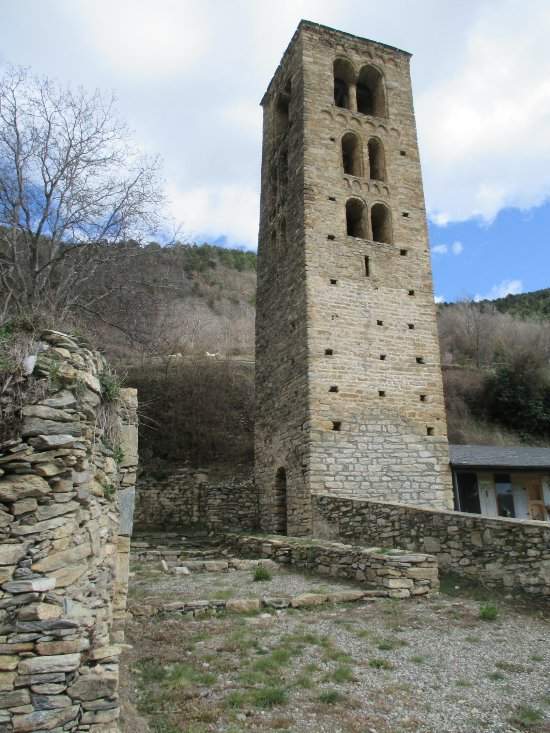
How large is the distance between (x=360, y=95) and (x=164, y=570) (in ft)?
52.6

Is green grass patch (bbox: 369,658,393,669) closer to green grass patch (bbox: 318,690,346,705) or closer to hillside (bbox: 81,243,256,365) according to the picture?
green grass patch (bbox: 318,690,346,705)

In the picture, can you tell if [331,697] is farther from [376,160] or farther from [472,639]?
[376,160]

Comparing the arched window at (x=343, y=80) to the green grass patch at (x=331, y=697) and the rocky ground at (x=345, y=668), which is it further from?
the green grass patch at (x=331, y=697)

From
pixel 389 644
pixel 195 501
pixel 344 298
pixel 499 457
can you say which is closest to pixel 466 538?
pixel 389 644

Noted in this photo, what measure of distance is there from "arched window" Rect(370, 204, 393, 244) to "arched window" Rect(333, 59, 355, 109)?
360 cm

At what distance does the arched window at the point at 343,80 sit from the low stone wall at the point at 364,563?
43.3ft

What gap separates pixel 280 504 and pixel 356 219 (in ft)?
27.3

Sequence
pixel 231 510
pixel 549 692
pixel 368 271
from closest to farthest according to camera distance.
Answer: pixel 549 692, pixel 368 271, pixel 231 510

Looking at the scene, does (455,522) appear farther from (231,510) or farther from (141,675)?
(231,510)

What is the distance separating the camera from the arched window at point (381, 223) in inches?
601

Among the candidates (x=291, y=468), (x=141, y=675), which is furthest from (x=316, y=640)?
(x=291, y=468)

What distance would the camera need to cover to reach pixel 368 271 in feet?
47.0

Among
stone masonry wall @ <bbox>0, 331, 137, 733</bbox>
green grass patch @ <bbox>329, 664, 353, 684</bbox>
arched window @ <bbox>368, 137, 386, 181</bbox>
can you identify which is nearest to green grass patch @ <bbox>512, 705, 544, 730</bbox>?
green grass patch @ <bbox>329, 664, 353, 684</bbox>

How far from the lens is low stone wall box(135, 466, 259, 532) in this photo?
15.4m
